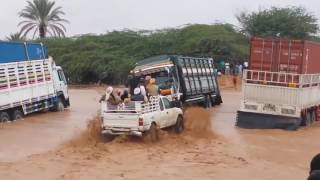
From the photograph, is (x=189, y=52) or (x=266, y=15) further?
(x=266, y=15)

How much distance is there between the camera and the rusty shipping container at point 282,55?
20453 mm

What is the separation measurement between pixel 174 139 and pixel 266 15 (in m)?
46.5

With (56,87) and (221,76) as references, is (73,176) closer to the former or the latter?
(56,87)

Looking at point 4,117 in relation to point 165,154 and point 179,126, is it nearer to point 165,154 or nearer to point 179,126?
point 179,126

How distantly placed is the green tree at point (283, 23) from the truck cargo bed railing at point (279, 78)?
38.8 meters

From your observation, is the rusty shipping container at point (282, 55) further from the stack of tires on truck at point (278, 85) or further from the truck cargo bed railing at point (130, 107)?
the truck cargo bed railing at point (130, 107)

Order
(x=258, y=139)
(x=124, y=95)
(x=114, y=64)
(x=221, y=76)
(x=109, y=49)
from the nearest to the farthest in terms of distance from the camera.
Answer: (x=124, y=95) < (x=258, y=139) < (x=221, y=76) < (x=114, y=64) < (x=109, y=49)

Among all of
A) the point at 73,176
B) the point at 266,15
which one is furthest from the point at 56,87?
the point at 266,15

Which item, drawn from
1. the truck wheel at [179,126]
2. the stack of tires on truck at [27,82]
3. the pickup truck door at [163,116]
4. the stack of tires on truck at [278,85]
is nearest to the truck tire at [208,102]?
the stack of tires on truck at [27,82]

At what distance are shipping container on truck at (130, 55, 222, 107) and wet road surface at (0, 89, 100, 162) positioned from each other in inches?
125

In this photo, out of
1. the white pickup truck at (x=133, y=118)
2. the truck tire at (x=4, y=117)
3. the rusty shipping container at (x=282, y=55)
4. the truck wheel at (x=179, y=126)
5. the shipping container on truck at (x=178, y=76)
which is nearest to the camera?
the white pickup truck at (x=133, y=118)

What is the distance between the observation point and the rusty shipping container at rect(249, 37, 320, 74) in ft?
67.1

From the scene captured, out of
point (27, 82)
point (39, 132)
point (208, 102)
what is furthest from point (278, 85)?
point (208, 102)

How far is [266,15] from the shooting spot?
61.2m
